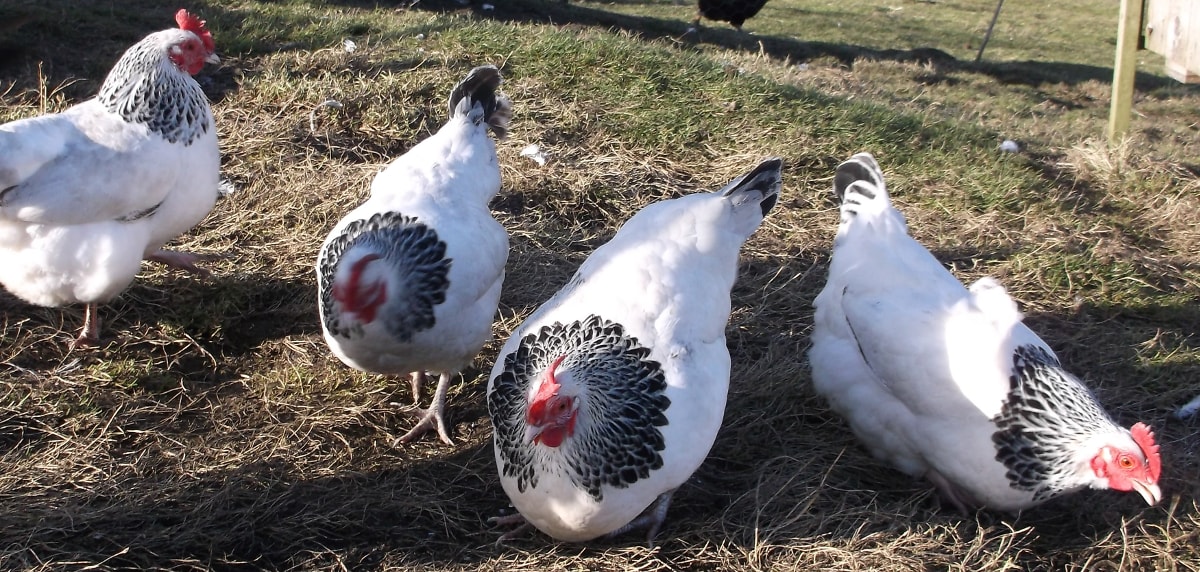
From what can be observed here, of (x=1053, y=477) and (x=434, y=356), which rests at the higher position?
(x=434, y=356)

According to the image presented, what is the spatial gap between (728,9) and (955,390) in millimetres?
7312

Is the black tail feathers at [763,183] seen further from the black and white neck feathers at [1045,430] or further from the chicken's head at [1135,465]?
the chicken's head at [1135,465]

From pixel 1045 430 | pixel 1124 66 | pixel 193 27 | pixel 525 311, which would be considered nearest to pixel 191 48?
pixel 193 27

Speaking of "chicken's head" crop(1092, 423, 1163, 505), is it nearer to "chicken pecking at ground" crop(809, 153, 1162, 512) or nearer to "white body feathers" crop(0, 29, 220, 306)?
"chicken pecking at ground" crop(809, 153, 1162, 512)

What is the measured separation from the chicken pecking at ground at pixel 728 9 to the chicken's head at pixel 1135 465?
745cm

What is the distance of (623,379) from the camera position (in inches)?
89.0

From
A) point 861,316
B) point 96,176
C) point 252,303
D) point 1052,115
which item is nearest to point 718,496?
point 861,316

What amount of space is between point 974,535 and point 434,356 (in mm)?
1731

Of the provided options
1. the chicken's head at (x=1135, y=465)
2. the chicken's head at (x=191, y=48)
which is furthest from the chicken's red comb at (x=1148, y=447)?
the chicken's head at (x=191, y=48)

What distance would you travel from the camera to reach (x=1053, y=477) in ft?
8.02

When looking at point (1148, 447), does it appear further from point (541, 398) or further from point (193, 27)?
point (193, 27)

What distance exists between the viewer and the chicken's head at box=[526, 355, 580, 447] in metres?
2.02

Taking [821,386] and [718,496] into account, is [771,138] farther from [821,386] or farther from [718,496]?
[718,496]

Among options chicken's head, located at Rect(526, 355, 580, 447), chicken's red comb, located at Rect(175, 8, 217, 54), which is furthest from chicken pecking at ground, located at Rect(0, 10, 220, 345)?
chicken's head, located at Rect(526, 355, 580, 447)
